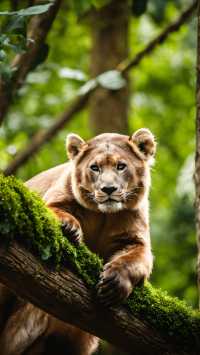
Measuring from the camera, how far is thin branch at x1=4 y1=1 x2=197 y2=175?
1178cm

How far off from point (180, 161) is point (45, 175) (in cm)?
1059

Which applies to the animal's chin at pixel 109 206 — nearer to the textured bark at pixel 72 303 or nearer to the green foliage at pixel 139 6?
the textured bark at pixel 72 303

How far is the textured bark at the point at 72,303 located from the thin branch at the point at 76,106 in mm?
5340

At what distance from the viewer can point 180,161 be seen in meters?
18.6

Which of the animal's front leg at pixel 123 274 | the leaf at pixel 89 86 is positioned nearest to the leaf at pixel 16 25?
the animal's front leg at pixel 123 274

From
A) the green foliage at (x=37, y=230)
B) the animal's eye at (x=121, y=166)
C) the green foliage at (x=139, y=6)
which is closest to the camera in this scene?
the green foliage at (x=37, y=230)

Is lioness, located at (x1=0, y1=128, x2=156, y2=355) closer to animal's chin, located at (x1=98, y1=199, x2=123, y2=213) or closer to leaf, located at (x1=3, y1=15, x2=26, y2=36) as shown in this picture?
animal's chin, located at (x1=98, y1=199, x2=123, y2=213)

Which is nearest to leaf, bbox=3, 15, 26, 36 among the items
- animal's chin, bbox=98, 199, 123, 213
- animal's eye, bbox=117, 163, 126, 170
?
animal's eye, bbox=117, 163, 126, 170

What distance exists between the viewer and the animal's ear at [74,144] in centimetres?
794

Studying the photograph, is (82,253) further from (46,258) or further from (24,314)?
(24,314)

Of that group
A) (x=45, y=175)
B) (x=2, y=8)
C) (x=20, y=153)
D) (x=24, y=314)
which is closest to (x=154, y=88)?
(x=20, y=153)

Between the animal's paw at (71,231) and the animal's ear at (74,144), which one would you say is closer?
the animal's paw at (71,231)

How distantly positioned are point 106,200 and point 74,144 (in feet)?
A: 3.33

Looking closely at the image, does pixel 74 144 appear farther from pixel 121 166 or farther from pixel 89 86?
pixel 89 86
